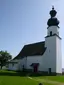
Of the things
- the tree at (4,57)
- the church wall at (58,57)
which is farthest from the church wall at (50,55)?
the tree at (4,57)

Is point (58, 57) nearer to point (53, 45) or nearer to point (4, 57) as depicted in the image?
point (53, 45)

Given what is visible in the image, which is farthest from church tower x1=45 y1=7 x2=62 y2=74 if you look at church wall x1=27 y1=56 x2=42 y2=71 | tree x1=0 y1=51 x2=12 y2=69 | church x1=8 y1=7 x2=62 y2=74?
tree x1=0 y1=51 x2=12 y2=69

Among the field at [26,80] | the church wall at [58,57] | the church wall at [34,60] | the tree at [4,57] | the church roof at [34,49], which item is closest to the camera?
the field at [26,80]

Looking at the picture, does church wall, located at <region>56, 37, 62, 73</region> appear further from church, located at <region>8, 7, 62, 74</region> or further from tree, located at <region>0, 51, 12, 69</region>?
tree, located at <region>0, 51, 12, 69</region>

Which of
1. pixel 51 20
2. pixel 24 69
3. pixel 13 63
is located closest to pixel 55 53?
pixel 51 20

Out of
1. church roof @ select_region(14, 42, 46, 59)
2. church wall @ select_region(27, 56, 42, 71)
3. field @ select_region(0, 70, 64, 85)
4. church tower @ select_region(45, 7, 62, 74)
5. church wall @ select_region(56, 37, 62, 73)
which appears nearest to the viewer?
field @ select_region(0, 70, 64, 85)

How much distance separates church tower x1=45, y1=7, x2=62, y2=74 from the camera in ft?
128

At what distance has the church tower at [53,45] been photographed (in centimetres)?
3891

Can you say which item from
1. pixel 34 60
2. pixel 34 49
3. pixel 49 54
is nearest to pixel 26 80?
pixel 49 54

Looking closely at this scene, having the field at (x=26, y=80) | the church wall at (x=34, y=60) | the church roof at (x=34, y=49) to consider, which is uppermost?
the church roof at (x=34, y=49)

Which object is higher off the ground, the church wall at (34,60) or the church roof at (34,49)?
the church roof at (34,49)

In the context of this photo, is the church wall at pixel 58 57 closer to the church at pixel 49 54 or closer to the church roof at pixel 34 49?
the church at pixel 49 54

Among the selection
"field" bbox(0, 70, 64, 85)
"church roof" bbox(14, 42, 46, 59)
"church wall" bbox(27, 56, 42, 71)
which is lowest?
"field" bbox(0, 70, 64, 85)

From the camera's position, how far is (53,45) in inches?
1551
